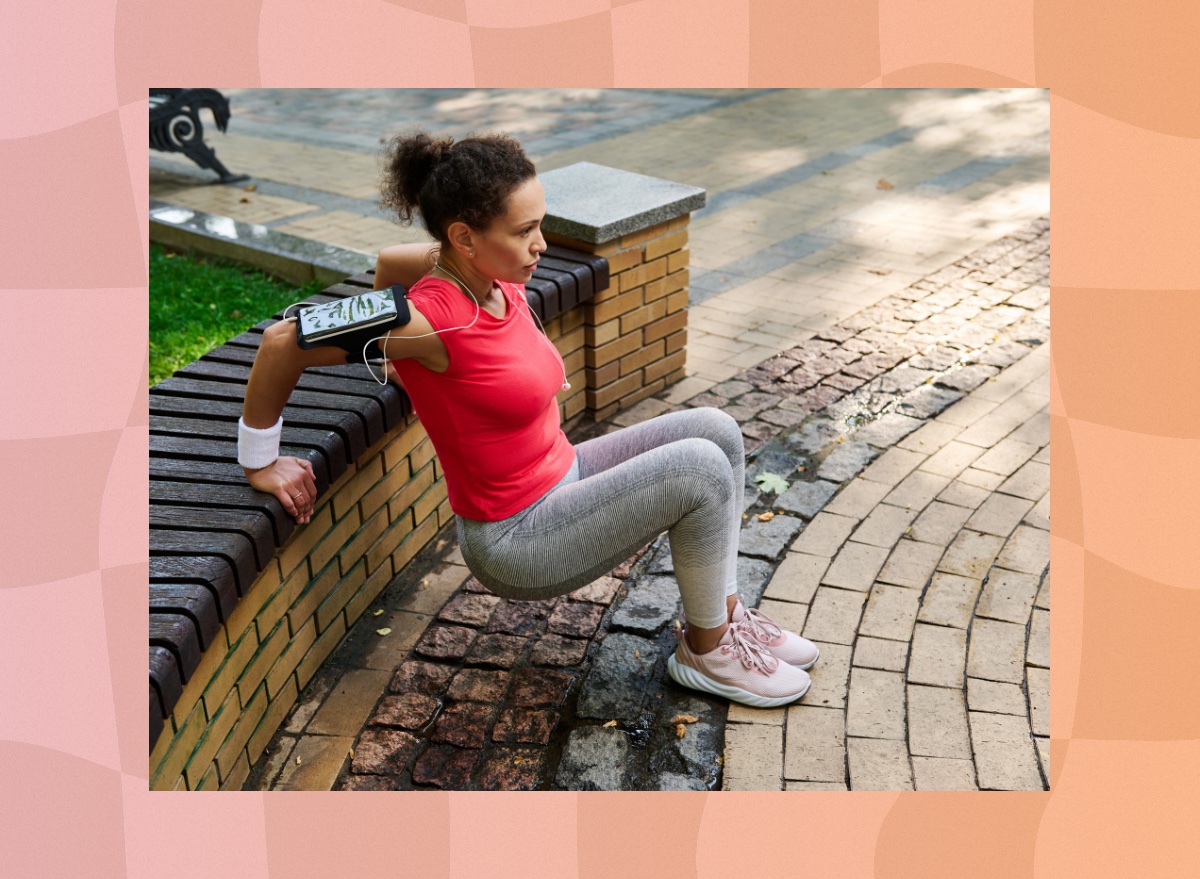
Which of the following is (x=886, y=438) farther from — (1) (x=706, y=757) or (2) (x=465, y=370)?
(2) (x=465, y=370)

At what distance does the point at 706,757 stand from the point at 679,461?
2.64 ft

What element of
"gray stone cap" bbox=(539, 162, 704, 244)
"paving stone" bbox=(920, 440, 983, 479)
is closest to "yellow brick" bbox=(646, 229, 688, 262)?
"gray stone cap" bbox=(539, 162, 704, 244)

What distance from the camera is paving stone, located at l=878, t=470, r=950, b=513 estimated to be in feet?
13.7

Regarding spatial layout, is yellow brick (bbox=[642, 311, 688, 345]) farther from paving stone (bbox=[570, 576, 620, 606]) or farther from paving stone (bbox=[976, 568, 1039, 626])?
paving stone (bbox=[976, 568, 1039, 626])

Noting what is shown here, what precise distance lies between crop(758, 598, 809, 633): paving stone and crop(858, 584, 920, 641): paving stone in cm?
18

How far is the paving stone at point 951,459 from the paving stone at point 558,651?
1683 mm

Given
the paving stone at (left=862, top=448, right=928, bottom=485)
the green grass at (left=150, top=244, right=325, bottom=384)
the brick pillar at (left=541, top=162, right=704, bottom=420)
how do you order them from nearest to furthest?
the paving stone at (left=862, top=448, right=928, bottom=485)
the brick pillar at (left=541, top=162, right=704, bottom=420)
the green grass at (left=150, top=244, right=325, bottom=384)

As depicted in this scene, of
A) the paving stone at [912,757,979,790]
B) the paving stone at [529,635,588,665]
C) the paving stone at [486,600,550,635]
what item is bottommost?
the paving stone at [912,757,979,790]

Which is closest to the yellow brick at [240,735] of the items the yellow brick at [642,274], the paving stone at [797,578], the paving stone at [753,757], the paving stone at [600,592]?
the paving stone at [600,592]

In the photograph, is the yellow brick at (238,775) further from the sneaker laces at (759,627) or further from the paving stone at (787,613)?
the paving stone at (787,613)

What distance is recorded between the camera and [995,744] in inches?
119

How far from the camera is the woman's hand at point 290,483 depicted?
288 centimetres

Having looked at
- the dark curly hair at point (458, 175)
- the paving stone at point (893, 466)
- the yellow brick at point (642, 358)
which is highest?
the dark curly hair at point (458, 175)

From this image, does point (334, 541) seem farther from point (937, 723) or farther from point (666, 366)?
point (666, 366)
